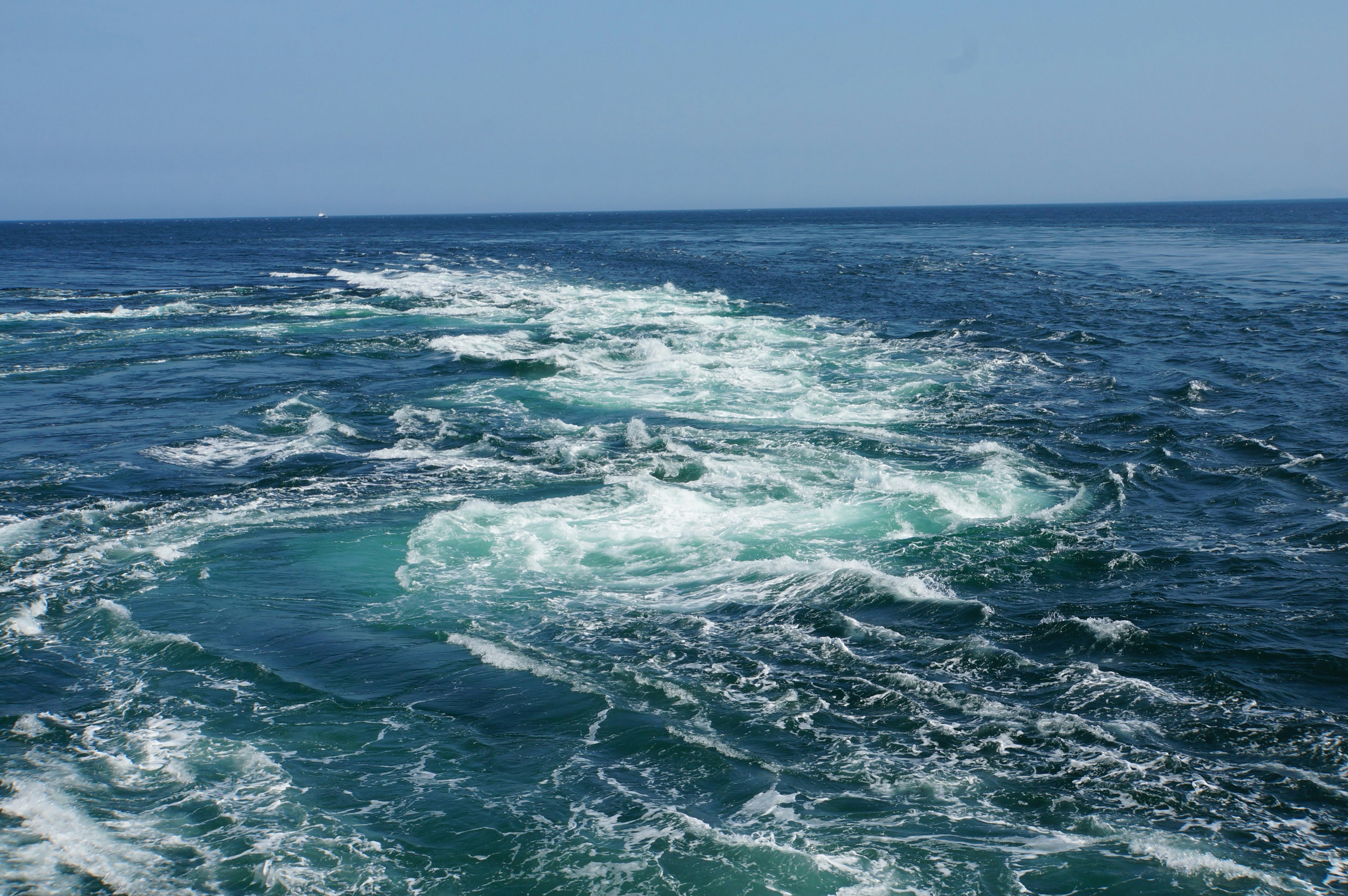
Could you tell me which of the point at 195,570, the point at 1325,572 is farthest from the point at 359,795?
the point at 1325,572

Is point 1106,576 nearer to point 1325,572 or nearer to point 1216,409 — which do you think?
point 1325,572

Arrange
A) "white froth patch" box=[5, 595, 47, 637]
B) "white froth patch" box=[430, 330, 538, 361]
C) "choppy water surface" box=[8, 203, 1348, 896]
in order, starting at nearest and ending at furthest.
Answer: "choppy water surface" box=[8, 203, 1348, 896] < "white froth patch" box=[5, 595, 47, 637] < "white froth patch" box=[430, 330, 538, 361]

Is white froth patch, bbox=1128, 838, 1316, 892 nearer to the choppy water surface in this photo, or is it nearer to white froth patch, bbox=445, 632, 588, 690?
the choppy water surface

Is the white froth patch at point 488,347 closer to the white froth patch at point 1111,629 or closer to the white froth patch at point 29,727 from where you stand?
the white froth patch at point 29,727

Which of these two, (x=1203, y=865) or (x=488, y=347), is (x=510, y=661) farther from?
(x=488, y=347)

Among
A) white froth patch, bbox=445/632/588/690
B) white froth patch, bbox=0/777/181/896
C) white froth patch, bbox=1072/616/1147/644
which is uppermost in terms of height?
white froth patch, bbox=1072/616/1147/644

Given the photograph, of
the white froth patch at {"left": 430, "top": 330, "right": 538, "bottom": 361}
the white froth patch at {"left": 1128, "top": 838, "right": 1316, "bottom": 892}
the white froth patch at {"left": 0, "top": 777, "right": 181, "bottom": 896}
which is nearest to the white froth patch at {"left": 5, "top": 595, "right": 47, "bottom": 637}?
the white froth patch at {"left": 0, "top": 777, "right": 181, "bottom": 896}

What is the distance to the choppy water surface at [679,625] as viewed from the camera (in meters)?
7.91

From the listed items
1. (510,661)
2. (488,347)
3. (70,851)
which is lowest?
(70,851)

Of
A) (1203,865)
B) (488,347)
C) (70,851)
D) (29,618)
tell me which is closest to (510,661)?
(70,851)

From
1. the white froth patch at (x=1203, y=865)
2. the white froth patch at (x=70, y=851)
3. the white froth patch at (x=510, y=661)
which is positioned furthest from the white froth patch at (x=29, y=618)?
the white froth patch at (x=1203, y=865)

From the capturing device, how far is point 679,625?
12180 millimetres

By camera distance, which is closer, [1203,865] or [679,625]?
[1203,865]

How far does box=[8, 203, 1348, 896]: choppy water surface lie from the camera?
312 inches
